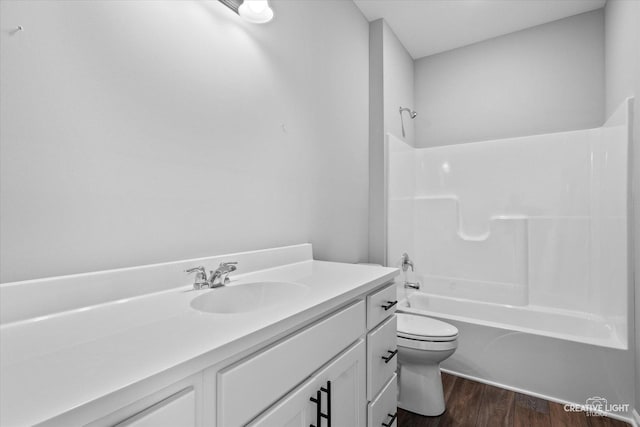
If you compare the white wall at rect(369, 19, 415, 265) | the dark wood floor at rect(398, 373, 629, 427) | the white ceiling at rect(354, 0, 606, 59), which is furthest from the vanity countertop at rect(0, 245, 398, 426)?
the white ceiling at rect(354, 0, 606, 59)

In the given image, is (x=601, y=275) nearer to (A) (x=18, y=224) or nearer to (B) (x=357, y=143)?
(B) (x=357, y=143)

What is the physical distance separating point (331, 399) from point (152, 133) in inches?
39.3

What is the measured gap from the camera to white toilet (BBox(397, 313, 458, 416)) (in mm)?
1728

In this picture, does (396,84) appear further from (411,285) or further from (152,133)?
(152,133)

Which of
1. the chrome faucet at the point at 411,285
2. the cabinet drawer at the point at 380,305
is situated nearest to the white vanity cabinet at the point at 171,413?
the cabinet drawer at the point at 380,305

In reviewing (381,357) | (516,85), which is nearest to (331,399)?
(381,357)

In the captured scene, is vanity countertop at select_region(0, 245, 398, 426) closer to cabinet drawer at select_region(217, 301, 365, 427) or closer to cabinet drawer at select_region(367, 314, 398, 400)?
cabinet drawer at select_region(217, 301, 365, 427)

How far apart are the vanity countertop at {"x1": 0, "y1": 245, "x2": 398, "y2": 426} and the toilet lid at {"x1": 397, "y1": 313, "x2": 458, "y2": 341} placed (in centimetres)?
99

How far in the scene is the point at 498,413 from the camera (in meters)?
1.78

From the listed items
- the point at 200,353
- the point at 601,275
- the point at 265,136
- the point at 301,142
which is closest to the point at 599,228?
the point at 601,275

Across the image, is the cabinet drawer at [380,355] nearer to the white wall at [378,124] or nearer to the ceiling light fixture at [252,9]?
the white wall at [378,124]

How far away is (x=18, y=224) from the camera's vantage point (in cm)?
73

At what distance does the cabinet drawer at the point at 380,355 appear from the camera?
1.16 metres

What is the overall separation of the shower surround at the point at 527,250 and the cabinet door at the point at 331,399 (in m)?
1.33
